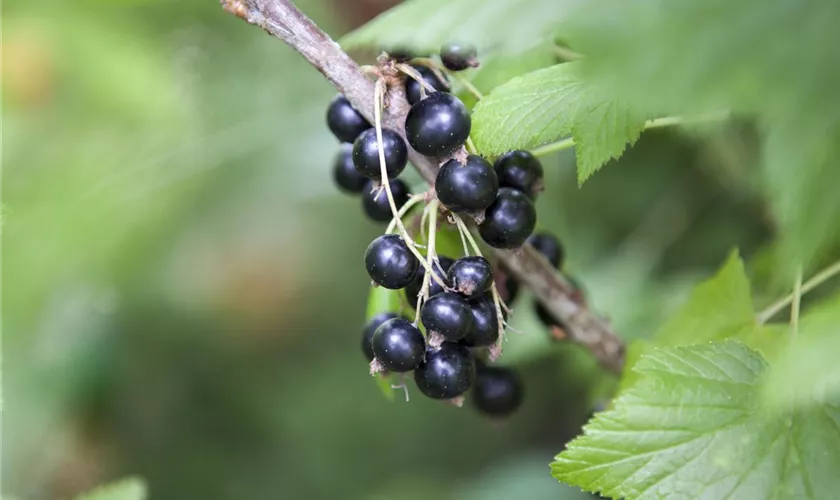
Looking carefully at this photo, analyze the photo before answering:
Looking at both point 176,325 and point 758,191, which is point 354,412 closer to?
point 176,325

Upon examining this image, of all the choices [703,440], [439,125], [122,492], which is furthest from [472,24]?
[122,492]

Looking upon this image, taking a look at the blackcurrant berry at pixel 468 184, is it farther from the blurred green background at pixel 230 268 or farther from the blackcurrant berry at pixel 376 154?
the blurred green background at pixel 230 268

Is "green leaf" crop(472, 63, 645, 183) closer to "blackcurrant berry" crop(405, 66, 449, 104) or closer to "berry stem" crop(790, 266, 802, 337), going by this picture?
"blackcurrant berry" crop(405, 66, 449, 104)

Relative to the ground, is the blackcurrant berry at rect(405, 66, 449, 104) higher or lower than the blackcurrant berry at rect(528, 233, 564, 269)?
higher

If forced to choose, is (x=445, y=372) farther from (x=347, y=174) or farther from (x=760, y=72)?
(x=760, y=72)

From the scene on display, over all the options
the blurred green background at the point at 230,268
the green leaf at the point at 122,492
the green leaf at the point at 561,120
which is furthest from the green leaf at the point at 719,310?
the green leaf at the point at 122,492

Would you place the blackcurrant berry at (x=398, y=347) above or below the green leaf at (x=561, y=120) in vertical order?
below

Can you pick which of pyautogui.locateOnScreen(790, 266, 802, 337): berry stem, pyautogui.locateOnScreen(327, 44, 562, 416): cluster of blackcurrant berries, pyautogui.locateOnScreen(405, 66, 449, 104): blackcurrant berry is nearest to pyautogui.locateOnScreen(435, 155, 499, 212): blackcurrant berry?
pyautogui.locateOnScreen(327, 44, 562, 416): cluster of blackcurrant berries
